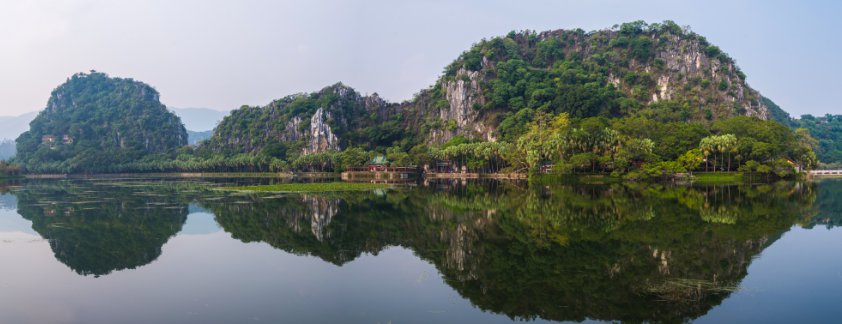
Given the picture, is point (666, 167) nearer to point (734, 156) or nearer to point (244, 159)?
point (734, 156)

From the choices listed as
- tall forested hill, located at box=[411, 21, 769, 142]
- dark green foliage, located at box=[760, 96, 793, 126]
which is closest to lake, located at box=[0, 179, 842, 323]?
tall forested hill, located at box=[411, 21, 769, 142]

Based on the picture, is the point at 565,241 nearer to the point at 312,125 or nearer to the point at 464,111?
the point at 464,111

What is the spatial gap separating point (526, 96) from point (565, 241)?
126 m

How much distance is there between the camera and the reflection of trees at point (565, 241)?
49.1 feet

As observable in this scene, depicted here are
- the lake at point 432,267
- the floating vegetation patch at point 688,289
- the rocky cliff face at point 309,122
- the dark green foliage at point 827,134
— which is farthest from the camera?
the rocky cliff face at point 309,122

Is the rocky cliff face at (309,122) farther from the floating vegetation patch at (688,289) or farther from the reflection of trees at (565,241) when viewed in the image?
the floating vegetation patch at (688,289)

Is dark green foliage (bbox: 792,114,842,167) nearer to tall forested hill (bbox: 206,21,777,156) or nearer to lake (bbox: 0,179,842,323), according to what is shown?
tall forested hill (bbox: 206,21,777,156)

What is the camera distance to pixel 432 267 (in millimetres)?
19781

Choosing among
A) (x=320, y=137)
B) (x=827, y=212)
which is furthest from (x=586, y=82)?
(x=827, y=212)

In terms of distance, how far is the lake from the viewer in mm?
14336

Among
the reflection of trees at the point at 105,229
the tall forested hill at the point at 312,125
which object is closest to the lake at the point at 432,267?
the reflection of trees at the point at 105,229

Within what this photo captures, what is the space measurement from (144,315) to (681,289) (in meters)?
15.3

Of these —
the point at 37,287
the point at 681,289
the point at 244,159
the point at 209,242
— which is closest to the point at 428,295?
the point at 681,289

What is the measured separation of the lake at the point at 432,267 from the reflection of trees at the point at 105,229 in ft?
0.61
